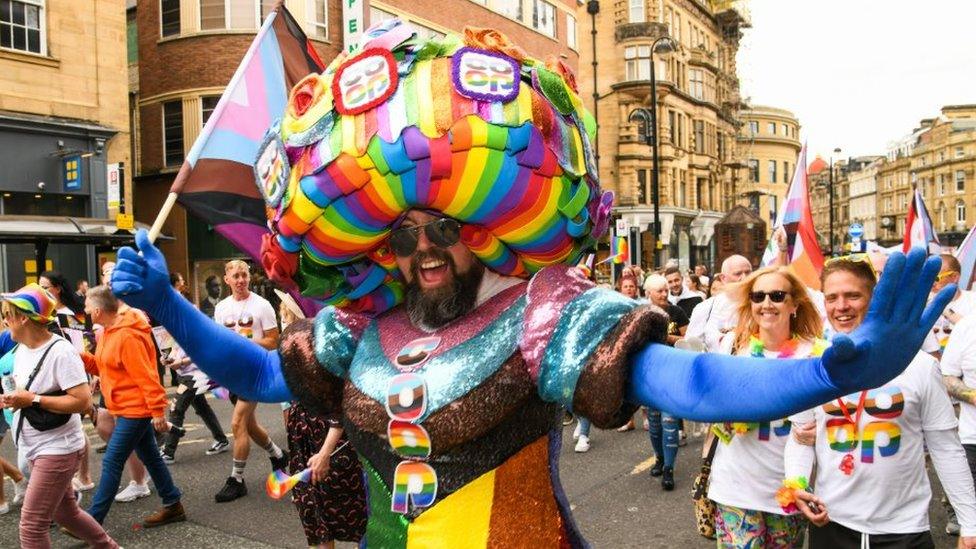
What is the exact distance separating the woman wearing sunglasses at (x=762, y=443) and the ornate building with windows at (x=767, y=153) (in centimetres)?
5975

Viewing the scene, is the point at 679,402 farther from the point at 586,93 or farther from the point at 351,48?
the point at 586,93

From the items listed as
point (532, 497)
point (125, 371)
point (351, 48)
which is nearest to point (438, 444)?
point (532, 497)

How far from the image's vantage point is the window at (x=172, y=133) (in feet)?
64.7

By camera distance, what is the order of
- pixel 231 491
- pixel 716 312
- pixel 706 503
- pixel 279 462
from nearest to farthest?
pixel 706 503, pixel 231 491, pixel 716 312, pixel 279 462

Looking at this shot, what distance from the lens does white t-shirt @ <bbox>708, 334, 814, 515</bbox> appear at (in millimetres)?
→ 3357

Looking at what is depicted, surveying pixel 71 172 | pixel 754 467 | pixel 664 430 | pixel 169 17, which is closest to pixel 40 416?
pixel 754 467

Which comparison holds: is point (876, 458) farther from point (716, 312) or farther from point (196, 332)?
point (716, 312)

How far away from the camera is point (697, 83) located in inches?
1785

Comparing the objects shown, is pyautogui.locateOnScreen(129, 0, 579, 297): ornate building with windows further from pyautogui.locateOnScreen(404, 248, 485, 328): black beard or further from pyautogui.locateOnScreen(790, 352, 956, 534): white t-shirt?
pyautogui.locateOnScreen(404, 248, 485, 328): black beard

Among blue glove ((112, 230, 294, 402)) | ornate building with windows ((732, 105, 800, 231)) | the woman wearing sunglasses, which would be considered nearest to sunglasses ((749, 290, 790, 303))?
the woman wearing sunglasses

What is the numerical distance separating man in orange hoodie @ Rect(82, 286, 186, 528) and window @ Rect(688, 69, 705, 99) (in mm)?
43296

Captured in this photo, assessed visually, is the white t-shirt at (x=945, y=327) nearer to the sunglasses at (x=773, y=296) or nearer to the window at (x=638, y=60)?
the sunglasses at (x=773, y=296)

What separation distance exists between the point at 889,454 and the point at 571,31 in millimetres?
30393

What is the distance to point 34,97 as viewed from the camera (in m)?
14.7
